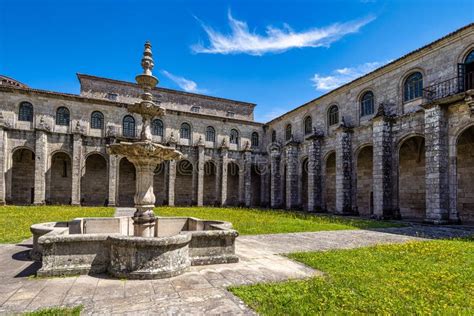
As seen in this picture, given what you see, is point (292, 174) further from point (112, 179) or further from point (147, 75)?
point (147, 75)

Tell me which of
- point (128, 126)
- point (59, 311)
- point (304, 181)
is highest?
point (128, 126)

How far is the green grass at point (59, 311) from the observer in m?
3.33

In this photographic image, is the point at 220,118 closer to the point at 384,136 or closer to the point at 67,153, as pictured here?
the point at 67,153

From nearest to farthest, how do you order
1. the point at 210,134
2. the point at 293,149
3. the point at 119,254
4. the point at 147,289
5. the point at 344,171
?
the point at 147,289 → the point at 119,254 → the point at 344,171 → the point at 293,149 → the point at 210,134

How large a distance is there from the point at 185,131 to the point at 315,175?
13611 millimetres

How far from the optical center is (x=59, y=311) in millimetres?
3426

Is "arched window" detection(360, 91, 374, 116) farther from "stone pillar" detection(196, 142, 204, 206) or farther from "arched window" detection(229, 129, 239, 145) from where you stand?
"stone pillar" detection(196, 142, 204, 206)

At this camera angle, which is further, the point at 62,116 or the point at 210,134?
the point at 210,134

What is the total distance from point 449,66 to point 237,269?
16.8m

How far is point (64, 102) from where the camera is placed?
77.9 feet

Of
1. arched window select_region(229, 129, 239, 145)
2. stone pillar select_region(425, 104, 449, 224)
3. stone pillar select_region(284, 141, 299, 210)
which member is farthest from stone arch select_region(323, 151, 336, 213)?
stone pillar select_region(425, 104, 449, 224)

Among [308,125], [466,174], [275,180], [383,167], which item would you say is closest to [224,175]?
[275,180]

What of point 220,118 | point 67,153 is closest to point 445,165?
point 220,118

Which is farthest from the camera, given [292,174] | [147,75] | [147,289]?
[292,174]
